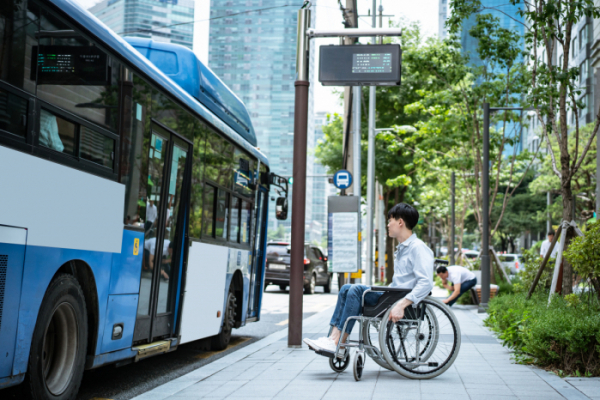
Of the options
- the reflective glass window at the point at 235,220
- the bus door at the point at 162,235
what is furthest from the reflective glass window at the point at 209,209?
the reflective glass window at the point at 235,220

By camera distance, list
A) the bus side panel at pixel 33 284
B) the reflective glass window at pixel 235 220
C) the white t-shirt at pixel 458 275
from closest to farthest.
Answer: the bus side panel at pixel 33 284 → the reflective glass window at pixel 235 220 → the white t-shirt at pixel 458 275

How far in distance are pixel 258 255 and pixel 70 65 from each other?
659cm

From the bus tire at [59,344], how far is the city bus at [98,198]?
0.4 inches

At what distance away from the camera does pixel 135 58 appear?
6.19 metres


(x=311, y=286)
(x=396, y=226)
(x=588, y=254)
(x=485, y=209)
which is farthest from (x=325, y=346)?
(x=311, y=286)

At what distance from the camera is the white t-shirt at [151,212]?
21.6 feet

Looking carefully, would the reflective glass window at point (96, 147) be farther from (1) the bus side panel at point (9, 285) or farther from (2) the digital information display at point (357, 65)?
(2) the digital information display at point (357, 65)

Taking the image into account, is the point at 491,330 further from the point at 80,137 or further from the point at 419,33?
the point at 419,33

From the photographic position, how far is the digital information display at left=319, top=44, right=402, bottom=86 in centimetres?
948

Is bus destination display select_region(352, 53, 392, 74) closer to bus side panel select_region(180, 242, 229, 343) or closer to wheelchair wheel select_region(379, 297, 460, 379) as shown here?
bus side panel select_region(180, 242, 229, 343)

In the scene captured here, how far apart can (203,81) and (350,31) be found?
2156mm

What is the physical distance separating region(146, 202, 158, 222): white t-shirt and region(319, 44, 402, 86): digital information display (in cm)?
356

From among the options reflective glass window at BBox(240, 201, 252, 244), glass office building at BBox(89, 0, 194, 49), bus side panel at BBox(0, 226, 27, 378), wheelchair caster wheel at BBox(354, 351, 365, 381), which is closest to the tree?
reflective glass window at BBox(240, 201, 252, 244)

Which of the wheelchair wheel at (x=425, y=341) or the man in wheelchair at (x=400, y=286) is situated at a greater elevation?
the man in wheelchair at (x=400, y=286)
